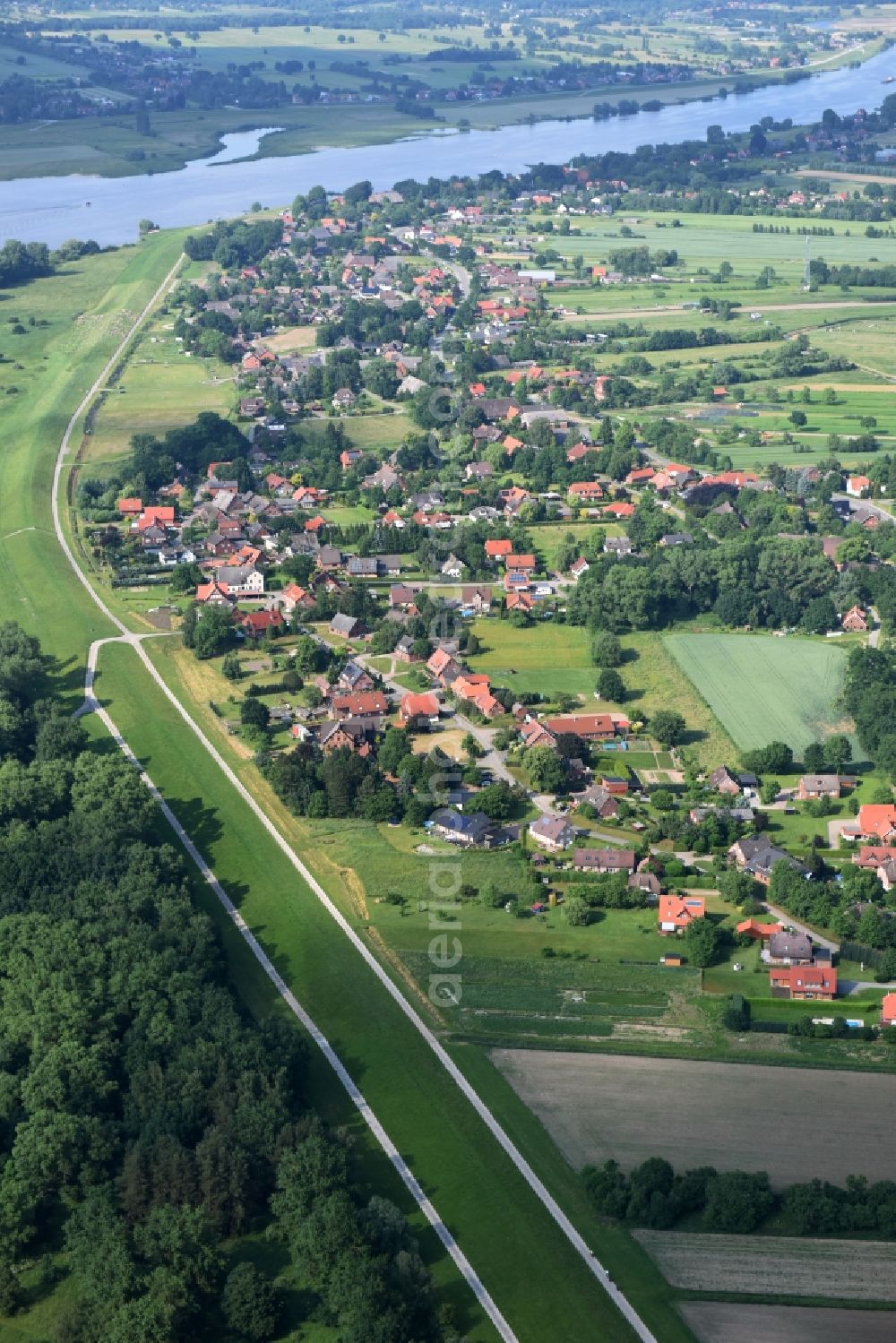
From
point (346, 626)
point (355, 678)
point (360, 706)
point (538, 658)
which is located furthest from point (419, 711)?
point (346, 626)

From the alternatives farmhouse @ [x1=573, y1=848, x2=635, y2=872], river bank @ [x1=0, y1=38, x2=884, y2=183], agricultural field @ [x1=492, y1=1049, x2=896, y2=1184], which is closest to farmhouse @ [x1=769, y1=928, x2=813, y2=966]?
agricultural field @ [x1=492, y1=1049, x2=896, y2=1184]

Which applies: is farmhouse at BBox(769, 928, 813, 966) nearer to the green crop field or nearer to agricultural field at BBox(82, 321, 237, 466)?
the green crop field

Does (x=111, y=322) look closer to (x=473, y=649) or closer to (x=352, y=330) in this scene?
(x=352, y=330)

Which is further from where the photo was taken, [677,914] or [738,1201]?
[677,914]

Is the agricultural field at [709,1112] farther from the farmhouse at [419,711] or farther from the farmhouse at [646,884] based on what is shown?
the farmhouse at [419,711]

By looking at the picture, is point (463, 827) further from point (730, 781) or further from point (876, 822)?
point (876, 822)
